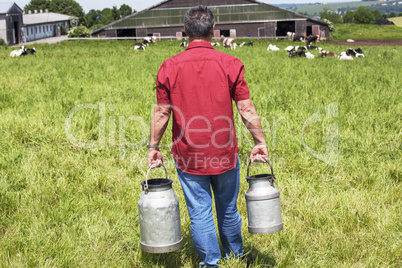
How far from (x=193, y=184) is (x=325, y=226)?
157cm

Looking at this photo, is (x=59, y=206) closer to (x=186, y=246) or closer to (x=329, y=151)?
(x=186, y=246)

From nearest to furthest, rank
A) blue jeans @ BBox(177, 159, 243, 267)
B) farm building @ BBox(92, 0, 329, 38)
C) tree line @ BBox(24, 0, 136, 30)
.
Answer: blue jeans @ BBox(177, 159, 243, 267), farm building @ BBox(92, 0, 329, 38), tree line @ BBox(24, 0, 136, 30)

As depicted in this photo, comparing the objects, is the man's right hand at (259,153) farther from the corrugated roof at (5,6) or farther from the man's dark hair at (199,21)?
the corrugated roof at (5,6)

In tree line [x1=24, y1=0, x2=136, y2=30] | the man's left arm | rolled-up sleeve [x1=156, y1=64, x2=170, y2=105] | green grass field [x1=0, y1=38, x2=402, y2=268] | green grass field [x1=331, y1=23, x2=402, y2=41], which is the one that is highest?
tree line [x1=24, y1=0, x2=136, y2=30]

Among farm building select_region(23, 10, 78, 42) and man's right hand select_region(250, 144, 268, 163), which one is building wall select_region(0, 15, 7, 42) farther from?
man's right hand select_region(250, 144, 268, 163)

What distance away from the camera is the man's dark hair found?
9.77 ft

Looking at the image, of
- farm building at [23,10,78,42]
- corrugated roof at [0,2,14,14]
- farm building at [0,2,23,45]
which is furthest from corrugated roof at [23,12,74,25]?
corrugated roof at [0,2,14,14]

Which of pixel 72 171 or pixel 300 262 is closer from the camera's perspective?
pixel 300 262

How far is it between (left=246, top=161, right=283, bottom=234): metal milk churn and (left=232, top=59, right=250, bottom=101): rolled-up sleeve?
62 cm

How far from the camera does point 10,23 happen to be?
51.6 meters

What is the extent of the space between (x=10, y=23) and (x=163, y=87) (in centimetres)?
5515

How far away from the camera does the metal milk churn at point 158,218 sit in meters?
3.04

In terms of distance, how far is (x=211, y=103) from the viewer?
9.89ft

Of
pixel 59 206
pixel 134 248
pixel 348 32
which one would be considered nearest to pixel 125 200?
pixel 59 206
